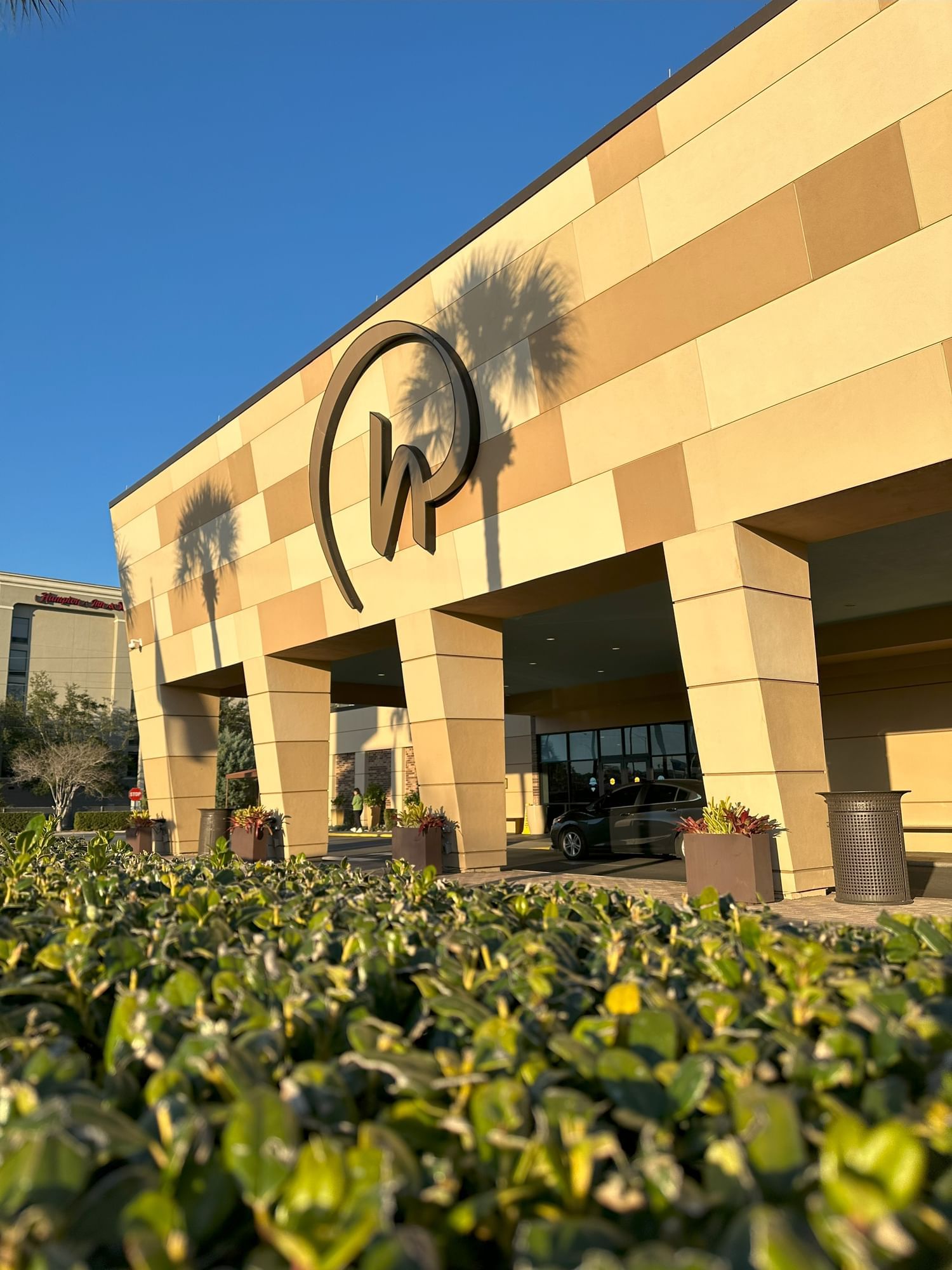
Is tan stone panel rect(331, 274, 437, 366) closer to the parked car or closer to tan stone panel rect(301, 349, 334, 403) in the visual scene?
tan stone panel rect(301, 349, 334, 403)

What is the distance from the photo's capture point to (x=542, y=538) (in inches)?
547

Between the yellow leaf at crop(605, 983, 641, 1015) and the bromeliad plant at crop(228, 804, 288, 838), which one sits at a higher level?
the bromeliad plant at crop(228, 804, 288, 838)

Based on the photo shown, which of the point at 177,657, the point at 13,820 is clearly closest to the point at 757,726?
the point at 177,657

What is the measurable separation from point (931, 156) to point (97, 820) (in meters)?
45.6

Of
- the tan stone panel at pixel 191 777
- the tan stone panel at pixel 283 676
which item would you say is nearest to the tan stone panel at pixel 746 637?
the tan stone panel at pixel 283 676

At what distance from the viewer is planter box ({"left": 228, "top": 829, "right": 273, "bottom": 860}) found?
19.0 meters

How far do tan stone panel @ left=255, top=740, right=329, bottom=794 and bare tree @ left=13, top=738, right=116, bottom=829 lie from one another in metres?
36.7

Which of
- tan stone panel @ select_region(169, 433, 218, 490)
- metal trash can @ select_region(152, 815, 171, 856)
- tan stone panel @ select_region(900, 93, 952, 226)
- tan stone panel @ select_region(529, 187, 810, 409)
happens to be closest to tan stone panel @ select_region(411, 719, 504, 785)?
tan stone panel @ select_region(529, 187, 810, 409)

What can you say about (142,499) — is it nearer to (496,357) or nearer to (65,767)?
(496,357)

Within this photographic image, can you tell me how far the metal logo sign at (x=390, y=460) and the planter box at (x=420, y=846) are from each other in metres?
4.71

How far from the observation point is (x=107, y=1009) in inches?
96.7

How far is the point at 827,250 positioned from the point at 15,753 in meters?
58.2

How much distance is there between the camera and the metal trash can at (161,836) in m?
24.6

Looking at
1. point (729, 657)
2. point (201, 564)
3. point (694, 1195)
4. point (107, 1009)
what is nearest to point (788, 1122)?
point (694, 1195)
